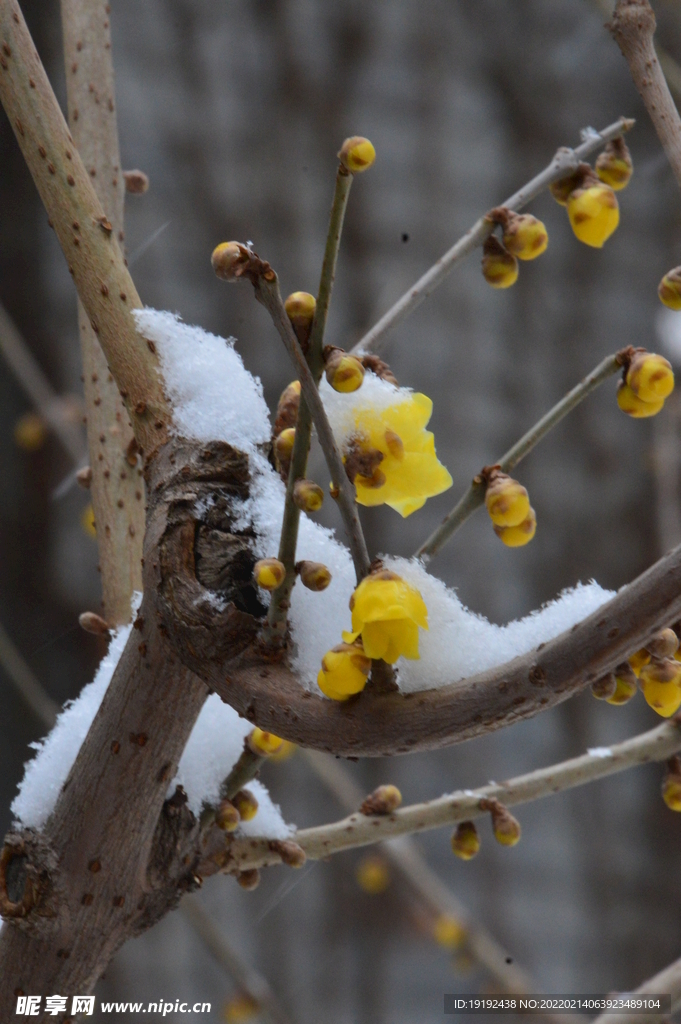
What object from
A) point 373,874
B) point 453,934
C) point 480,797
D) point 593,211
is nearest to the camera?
point 593,211

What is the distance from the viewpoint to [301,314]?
274mm

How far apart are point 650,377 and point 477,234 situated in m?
0.10

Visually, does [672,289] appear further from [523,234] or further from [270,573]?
[270,573]

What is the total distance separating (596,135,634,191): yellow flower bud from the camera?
40cm

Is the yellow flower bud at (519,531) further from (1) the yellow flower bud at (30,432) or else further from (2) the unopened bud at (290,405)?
(1) the yellow flower bud at (30,432)

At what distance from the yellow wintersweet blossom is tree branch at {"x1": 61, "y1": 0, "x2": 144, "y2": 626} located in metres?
0.26

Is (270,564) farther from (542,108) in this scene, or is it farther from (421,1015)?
(542,108)

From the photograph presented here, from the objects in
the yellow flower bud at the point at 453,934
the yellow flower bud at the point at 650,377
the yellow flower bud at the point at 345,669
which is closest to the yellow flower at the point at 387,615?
the yellow flower bud at the point at 345,669

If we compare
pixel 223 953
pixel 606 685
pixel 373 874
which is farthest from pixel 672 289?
pixel 373 874

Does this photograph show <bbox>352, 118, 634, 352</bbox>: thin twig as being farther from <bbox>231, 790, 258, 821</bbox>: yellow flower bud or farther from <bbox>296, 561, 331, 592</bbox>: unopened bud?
<bbox>231, 790, 258, 821</bbox>: yellow flower bud

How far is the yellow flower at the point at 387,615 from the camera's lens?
26 centimetres

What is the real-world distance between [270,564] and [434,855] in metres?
1.18

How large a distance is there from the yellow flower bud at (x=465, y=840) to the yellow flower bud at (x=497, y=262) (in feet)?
0.91

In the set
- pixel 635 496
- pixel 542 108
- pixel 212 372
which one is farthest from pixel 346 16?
pixel 212 372
